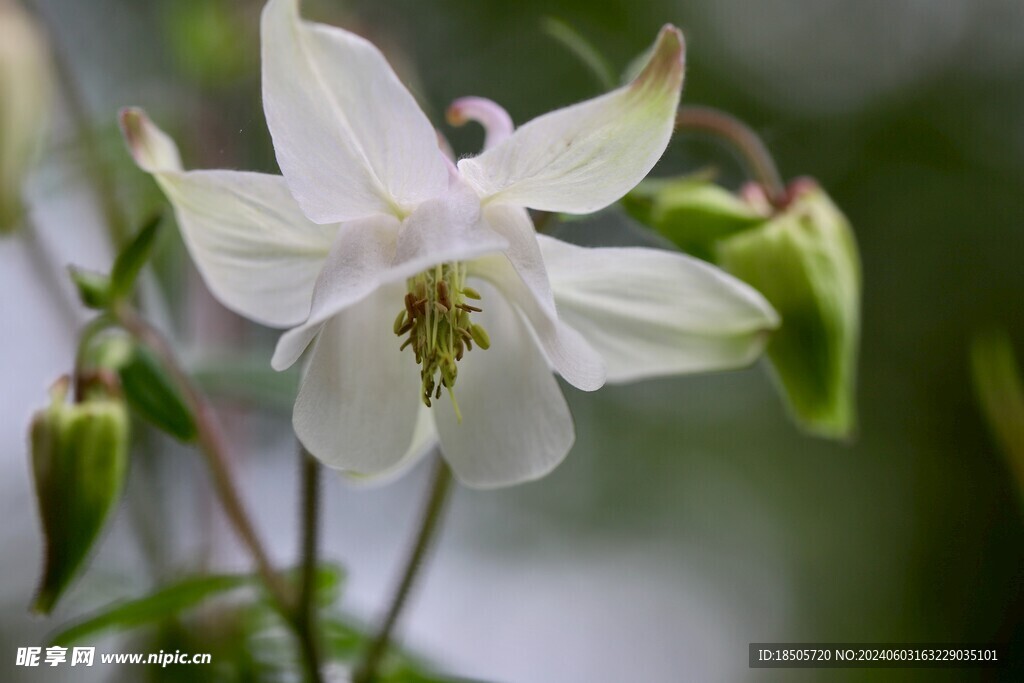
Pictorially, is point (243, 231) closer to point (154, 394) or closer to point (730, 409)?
point (154, 394)

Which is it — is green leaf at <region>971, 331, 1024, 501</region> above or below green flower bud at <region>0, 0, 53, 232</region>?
below

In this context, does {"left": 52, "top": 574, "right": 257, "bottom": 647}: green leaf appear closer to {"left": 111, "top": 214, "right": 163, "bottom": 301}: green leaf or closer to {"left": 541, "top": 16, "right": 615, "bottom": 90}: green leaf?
{"left": 111, "top": 214, "right": 163, "bottom": 301}: green leaf

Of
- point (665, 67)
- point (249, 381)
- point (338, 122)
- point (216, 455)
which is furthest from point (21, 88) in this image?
point (665, 67)

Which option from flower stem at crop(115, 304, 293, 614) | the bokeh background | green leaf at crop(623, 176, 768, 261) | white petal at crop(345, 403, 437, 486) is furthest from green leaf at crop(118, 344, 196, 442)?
the bokeh background

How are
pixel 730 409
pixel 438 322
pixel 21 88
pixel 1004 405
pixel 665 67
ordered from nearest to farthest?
1. pixel 665 67
2. pixel 438 322
3. pixel 1004 405
4. pixel 21 88
5. pixel 730 409

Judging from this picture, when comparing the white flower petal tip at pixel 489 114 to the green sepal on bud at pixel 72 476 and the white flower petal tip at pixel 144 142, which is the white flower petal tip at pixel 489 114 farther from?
the green sepal on bud at pixel 72 476

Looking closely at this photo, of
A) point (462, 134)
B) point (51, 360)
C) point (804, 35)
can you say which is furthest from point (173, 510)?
point (804, 35)
